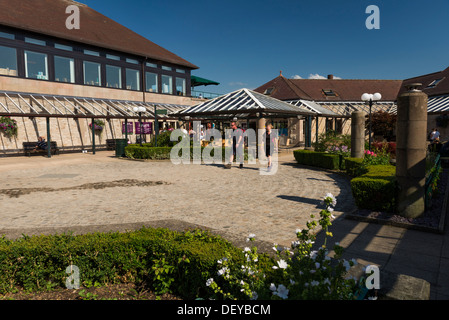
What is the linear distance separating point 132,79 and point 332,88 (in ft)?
75.3

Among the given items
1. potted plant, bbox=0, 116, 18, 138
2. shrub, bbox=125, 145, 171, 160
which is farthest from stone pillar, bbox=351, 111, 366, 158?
potted plant, bbox=0, 116, 18, 138

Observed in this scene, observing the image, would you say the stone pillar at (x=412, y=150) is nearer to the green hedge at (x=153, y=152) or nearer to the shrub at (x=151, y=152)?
the green hedge at (x=153, y=152)

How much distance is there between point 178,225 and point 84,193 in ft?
15.4

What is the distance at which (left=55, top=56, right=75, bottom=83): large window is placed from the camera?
72.8ft

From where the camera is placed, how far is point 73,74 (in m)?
23.1

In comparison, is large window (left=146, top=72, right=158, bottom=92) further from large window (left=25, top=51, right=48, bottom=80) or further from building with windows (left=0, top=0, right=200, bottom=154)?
large window (left=25, top=51, right=48, bottom=80)

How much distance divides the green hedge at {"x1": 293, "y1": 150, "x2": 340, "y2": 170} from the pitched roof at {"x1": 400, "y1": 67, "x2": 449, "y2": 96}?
19.7m

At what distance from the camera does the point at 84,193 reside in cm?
884

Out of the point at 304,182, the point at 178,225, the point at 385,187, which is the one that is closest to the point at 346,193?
the point at 304,182

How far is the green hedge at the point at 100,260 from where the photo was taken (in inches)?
135

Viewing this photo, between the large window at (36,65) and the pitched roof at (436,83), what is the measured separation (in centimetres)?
3038

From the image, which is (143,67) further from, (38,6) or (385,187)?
(385,187)

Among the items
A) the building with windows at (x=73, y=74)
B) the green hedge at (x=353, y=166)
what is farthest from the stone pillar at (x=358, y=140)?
the building with windows at (x=73, y=74)

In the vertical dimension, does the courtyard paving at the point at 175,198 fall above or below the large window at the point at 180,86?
below
